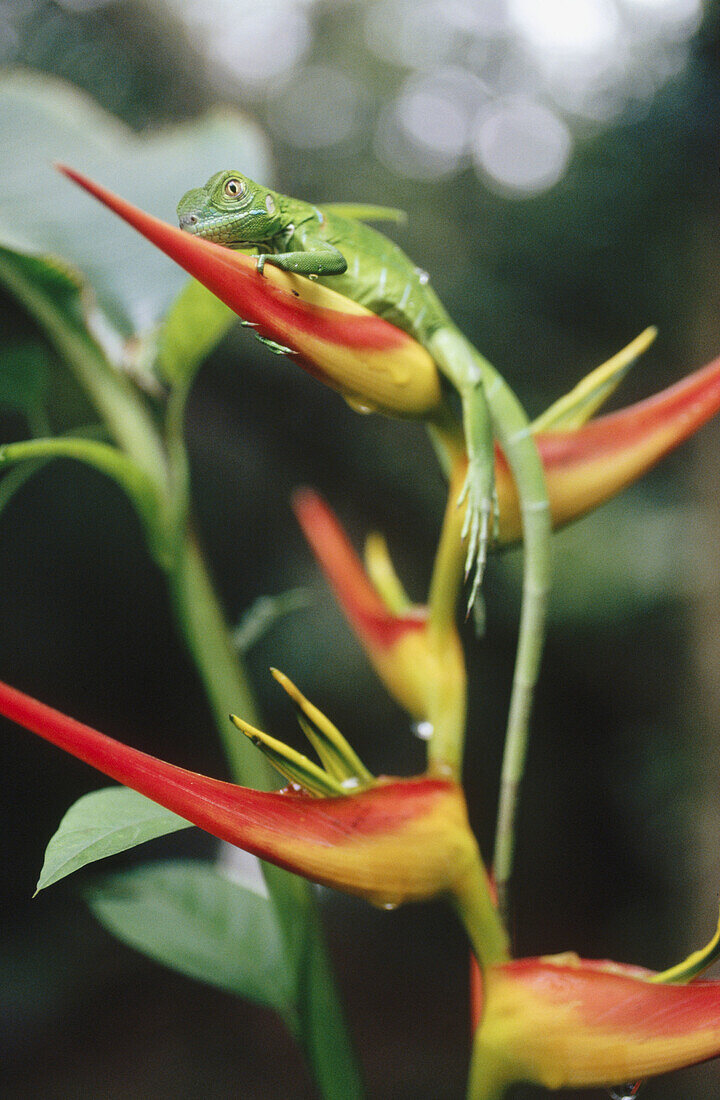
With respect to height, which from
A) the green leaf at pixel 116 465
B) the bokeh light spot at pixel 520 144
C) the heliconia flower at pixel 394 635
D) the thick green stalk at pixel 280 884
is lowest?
the thick green stalk at pixel 280 884

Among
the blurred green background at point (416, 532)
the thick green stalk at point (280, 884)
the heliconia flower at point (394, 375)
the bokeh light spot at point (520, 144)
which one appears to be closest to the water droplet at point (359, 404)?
the heliconia flower at point (394, 375)

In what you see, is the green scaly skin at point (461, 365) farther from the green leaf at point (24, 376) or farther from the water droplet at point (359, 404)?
the green leaf at point (24, 376)

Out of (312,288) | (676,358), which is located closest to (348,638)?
(676,358)

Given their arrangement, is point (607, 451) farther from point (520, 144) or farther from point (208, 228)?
point (520, 144)

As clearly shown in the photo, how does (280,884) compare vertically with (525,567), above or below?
below

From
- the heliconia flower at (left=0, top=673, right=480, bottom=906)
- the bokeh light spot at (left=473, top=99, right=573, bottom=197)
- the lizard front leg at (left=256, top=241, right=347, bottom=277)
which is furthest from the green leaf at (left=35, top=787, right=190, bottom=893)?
the bokeh light spot at (left=473, top=99, right=573, bottom=197)

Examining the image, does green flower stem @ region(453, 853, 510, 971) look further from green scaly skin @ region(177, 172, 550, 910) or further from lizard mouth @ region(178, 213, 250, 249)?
lizard mouth @ region(178, 213, 250, 249)

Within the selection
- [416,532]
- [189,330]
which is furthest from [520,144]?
[189,330]

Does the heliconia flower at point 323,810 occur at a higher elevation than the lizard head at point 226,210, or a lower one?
lower
